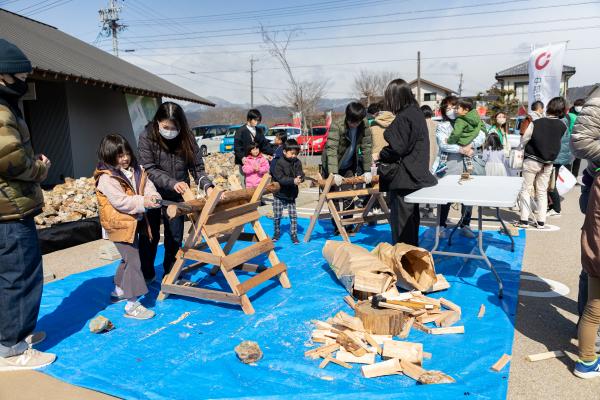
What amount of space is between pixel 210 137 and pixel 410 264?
23.0 m

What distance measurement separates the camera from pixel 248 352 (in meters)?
3.07

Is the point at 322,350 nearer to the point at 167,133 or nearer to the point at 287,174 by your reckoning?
the point at 167,133

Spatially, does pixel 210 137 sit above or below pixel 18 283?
above

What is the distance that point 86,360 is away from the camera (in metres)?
3.16

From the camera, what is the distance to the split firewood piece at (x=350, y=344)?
10.2ft

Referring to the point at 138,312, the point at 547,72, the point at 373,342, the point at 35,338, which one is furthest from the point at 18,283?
the point at 547,72

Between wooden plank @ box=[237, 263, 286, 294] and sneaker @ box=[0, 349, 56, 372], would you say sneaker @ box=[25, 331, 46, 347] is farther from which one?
wooden plank @ box=[237, 263, 286, 294]

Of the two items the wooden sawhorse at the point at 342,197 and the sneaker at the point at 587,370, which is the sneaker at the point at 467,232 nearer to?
the wooden sawhorse at the point at 342,197

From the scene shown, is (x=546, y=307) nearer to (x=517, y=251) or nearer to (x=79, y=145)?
(x=517, y=251)

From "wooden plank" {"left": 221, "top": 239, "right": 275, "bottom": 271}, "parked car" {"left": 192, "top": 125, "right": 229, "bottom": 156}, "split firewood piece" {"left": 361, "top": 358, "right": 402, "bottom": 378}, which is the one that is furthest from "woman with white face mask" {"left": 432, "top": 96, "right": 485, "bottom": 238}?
"parked car" {"left": 192, "top": 125, "right": 229, "bottom": 156}

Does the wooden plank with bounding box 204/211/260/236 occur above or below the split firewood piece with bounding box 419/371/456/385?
above

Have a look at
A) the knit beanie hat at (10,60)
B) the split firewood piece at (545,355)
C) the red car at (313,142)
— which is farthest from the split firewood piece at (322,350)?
the red car at (313,142)

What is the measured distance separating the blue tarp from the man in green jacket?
1889mm

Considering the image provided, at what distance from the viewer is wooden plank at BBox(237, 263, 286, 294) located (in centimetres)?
390
